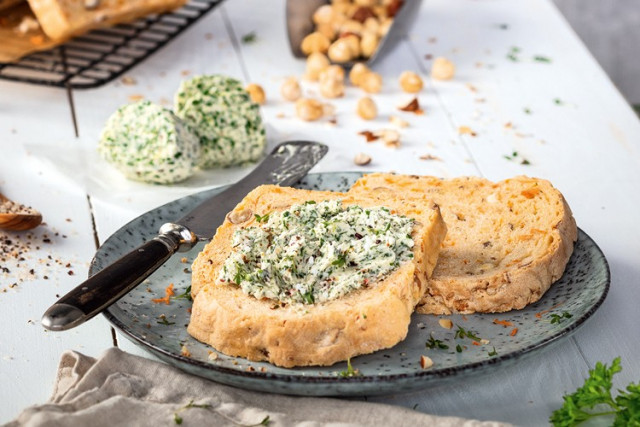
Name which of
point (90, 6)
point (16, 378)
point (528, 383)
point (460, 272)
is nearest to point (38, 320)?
point (16, 378)

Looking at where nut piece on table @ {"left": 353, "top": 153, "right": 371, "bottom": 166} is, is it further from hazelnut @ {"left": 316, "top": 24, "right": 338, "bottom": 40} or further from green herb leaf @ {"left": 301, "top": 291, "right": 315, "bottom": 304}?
green herb leaf @ {"left": 301, "top": 291, "right": 315, "bottom": 304}

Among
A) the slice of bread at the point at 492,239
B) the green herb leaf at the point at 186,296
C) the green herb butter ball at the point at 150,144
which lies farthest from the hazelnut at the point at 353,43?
the green herb leaf at the point at 186,296

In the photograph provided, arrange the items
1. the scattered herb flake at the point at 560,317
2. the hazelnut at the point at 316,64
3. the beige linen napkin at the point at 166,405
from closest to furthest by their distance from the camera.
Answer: the beige linen napkin at the point at 166,405 < the scattered herb flake at the point at 560,317 < the hazelnut at the point at 316,64

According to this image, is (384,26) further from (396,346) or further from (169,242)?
(396,346)

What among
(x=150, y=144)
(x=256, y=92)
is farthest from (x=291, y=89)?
(x=150, y=144)

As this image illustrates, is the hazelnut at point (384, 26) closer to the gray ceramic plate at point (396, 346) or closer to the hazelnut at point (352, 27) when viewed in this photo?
the hazelnut at point (352, 27)

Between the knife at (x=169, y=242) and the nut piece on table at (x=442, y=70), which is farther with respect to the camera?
the nut piece on table at (x=442, y=70)
